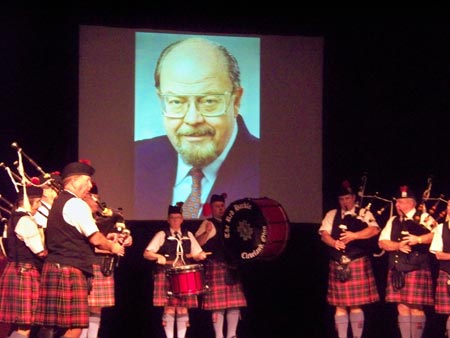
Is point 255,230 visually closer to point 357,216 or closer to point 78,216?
point 357,216

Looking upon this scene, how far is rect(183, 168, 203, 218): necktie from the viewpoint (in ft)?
28.7

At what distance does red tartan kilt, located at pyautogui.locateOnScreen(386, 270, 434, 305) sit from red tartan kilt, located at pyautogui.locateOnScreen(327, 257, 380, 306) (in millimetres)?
334

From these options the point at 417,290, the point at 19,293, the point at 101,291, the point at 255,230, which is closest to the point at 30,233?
the point at 19,293

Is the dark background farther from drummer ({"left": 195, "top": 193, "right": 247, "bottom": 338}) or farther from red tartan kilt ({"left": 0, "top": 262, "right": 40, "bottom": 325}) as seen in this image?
red tartan kilt ({"left": 0, "top": 262, "right": 40, "bottom": 325})

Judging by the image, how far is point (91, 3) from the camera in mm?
8617

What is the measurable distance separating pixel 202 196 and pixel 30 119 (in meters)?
1.71

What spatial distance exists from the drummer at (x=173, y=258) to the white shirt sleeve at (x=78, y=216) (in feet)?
7.00

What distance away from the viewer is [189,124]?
8.80 meters

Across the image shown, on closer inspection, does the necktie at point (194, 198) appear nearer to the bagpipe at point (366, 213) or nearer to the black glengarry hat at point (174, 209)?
the black glengarry hat at point (174, 209)

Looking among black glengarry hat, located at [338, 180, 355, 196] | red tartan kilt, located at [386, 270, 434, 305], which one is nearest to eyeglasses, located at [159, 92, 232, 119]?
black glengarry hat, located at [338, 180, 355, 196]

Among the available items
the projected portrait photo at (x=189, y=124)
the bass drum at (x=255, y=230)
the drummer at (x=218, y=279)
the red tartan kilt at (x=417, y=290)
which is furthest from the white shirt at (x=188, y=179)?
the red tartan kilt at (x=417, y=290)

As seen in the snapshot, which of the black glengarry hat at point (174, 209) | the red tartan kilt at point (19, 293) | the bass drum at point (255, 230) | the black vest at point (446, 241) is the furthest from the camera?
the black glengarry hat at point (174, 209)

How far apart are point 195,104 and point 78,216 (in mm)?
3186

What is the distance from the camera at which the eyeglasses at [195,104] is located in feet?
28.8
